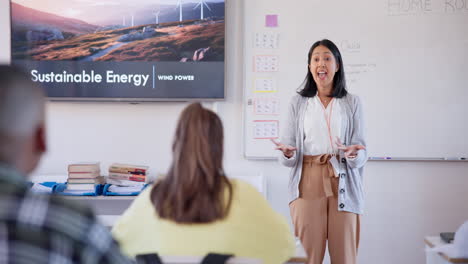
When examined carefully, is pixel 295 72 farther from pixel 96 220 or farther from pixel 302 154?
pixel 96 220

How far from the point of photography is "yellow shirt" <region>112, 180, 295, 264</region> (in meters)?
1.46

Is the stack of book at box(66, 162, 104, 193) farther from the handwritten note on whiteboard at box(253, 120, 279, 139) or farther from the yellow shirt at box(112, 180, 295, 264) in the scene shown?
the yellow shirt at box(112, 180, 295, 264)

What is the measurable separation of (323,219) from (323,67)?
2.95ft

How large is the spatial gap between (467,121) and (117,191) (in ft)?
9.09

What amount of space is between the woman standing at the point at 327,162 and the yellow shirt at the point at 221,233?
113 centimetres

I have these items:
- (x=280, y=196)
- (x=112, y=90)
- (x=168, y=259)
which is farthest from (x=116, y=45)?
(x=168, y=259)

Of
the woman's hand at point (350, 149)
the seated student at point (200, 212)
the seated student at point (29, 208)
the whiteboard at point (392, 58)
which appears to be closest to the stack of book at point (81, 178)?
the whiteboard at point (392, 58)

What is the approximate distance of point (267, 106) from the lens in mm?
3881

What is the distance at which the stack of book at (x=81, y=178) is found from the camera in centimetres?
363

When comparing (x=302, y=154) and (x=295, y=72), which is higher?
(x=295, y=72)

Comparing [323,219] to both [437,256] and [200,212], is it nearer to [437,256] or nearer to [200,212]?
[437,256]

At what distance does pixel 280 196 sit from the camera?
3.96m

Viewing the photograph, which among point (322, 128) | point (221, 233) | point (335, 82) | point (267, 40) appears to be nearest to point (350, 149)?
point (322, 128)

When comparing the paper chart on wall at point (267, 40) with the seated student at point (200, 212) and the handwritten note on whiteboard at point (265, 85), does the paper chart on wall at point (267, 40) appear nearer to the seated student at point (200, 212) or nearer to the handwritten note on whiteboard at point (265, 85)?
the handwritten note on whiteboard at point (265, 85)
